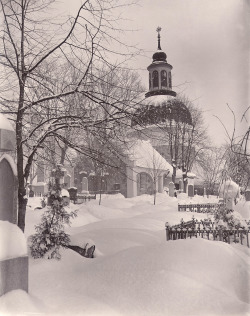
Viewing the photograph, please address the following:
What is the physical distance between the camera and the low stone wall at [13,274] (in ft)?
11.1

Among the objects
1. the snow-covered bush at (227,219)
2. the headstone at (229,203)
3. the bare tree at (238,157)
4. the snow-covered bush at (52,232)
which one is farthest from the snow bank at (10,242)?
the headstone at (229,203)

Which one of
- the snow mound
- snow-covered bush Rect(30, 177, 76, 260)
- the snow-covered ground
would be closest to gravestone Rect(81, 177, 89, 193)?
snow-covered bush Rect(30, 177, 76, 260)

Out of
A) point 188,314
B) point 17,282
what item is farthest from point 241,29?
point 17,282

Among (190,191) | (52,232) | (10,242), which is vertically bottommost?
(52,232)

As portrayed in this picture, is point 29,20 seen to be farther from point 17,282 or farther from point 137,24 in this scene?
point 17,282

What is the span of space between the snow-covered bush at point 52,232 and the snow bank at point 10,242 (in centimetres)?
201

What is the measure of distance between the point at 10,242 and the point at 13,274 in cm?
31

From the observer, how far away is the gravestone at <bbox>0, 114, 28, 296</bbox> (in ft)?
11.3

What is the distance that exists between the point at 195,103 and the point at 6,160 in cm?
284

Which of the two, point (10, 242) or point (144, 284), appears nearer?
point (10, 242)

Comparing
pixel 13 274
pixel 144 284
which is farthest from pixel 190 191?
pixel 13 274

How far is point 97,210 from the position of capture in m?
13.2

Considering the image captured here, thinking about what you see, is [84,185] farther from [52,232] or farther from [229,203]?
[52,232]

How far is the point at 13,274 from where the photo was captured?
3477 mm
